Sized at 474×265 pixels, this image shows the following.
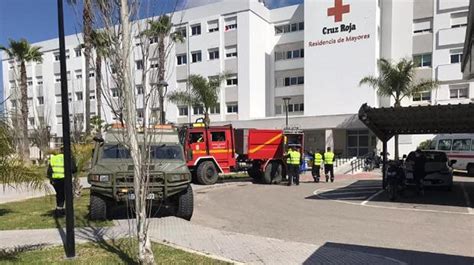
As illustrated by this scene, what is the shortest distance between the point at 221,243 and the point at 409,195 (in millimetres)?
10504

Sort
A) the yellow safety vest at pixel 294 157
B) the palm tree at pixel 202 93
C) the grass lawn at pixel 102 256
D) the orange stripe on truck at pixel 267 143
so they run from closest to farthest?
1. the grass lawn at pixel 102 256
2. the yellow safety vest at pixel 294 157
3. the orange stripe on truck at pixel 267 143
4. the palm tree at pixel 202 93

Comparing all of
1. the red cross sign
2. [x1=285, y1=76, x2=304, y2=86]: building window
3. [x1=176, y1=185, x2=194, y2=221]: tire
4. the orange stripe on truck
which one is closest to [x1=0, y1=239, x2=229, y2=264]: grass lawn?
[x1=176, y1=185, x2=194, y2=221]: tire

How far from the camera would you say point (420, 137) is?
36.2m

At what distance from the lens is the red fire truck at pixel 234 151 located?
67.7 feet

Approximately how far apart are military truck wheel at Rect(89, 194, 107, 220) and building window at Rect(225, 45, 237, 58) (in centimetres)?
3749

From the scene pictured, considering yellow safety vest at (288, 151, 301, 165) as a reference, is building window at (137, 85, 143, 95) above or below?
above

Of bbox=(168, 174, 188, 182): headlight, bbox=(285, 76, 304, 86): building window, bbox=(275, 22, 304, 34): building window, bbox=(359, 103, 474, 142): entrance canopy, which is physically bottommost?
bbox=(168, 174, 188, 182): headlight

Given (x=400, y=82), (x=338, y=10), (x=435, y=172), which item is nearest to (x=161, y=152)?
(x=435, y=172)

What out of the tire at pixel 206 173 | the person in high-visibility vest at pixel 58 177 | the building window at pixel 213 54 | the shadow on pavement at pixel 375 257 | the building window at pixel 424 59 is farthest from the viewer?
the building window at pixel 213 54

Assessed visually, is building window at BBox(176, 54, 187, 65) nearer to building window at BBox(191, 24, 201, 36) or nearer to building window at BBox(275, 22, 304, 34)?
building window at BBox(191, 24, 201, 36)

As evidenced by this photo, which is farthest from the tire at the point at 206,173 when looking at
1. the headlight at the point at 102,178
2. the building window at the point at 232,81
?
the building window at the point at 232,81

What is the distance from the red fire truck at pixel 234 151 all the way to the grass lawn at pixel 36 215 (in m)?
6.21

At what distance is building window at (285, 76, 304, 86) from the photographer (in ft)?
150

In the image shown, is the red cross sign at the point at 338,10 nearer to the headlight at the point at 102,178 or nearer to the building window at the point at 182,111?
the building window at the point at 182,111
